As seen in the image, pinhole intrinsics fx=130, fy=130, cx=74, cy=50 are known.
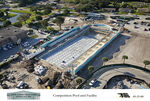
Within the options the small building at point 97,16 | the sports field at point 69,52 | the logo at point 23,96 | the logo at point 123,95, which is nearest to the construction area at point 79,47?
the sports field at point 69,52

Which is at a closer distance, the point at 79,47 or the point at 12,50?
the point at 12,50

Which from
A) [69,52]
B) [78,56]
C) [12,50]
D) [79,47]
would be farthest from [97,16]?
[12,50]

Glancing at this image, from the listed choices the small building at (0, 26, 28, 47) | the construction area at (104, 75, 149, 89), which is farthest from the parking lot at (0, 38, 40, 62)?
the construction area at (104, 75, 149, 89)

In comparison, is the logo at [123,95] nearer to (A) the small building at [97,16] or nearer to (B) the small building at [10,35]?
(B) the small building at [10,35]

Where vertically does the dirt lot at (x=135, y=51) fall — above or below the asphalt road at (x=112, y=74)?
above

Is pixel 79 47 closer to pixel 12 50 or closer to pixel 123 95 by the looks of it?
pixel 12 50

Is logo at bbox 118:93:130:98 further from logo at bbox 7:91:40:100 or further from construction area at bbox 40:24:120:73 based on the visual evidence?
logo at bbox 7:91:40:100

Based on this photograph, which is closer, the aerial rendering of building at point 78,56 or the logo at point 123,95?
the logo at point 123,95

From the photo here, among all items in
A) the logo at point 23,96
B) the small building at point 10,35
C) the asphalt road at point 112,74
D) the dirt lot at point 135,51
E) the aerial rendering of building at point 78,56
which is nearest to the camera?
the logo at point 23,96
